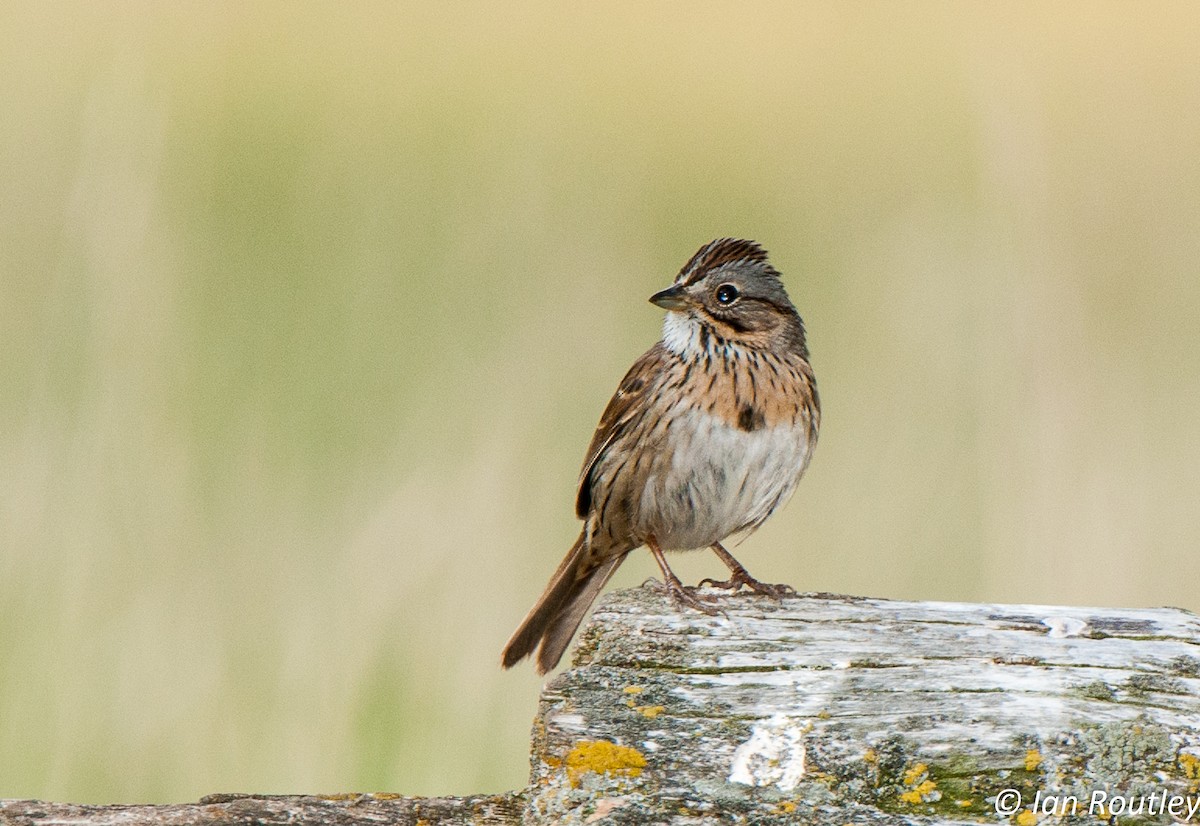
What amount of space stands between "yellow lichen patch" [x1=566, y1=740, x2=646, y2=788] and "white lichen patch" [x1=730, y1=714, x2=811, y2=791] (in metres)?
0.14

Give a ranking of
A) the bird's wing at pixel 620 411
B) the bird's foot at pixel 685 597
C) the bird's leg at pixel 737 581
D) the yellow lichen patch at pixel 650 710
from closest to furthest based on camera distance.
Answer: the yellow lichen patch at pixel 650 710
the bird's foot at pixel 685 597
the bird's leg at pixel 737 581
the bird's wing at pixel 620 411

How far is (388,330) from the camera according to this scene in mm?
4895

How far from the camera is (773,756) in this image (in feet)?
7.70

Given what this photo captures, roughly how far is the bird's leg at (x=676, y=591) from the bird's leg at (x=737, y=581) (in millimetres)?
134

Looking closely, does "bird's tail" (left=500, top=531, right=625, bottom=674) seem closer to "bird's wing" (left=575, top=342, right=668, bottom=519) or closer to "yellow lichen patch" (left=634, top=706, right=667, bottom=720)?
"bird's wing" (left=575, top=342, right=668, bottom=519)

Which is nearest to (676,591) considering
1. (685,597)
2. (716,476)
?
(685,597)

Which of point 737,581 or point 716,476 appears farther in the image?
point 716,476

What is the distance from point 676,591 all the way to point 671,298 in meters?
1.50

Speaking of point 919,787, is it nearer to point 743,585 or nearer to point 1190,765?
point 1190,765

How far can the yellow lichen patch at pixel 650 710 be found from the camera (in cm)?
242

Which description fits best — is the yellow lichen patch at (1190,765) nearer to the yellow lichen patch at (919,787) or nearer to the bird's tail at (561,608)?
the yellow lichen patch at (919,787)

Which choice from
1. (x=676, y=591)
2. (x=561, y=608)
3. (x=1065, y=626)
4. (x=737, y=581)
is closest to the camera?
(x=1065, y=626)

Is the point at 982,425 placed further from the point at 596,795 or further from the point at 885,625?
the point at 596,795

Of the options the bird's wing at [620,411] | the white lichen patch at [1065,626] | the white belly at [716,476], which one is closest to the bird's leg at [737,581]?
the white belly at [716,476]
